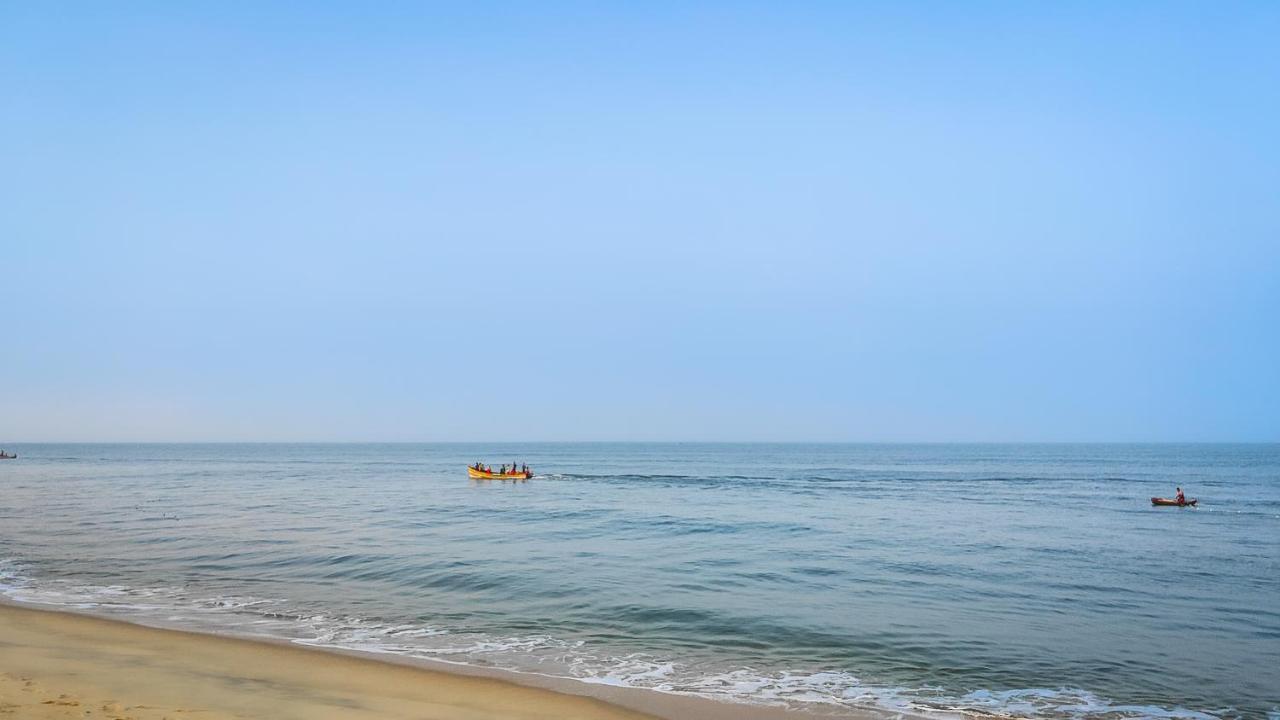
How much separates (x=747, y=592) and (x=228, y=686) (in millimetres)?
11430

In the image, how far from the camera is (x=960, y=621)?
16031 millimetres

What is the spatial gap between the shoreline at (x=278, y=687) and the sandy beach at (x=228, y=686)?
0.01 metres

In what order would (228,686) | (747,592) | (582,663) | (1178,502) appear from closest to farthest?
(228,686) < (582,663) < (747,592) < (1178,502)

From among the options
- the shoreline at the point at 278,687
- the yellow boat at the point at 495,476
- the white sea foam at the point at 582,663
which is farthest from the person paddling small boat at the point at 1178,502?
the yellow boat at the point at 495,476

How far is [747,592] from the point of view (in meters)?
18.7

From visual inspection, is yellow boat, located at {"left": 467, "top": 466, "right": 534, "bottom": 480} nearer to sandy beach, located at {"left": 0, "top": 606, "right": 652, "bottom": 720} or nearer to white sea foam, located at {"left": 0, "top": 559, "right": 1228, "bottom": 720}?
white sea foam, located at {"left": 0, "top": 559, "right": 1228, "bottom": 720}

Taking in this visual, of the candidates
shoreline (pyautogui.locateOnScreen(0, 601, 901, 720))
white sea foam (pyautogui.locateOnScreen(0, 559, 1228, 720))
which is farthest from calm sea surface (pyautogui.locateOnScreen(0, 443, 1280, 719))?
shoreline (pyautogui.locateOnScreen(0, 601, 901, 720))

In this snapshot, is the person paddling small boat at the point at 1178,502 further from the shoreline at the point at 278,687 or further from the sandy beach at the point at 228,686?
the sandy beach at the point at 228,686

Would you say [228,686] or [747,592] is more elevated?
[228,686]

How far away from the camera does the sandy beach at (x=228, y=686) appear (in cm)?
921

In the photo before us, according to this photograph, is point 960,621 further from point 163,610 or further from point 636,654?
point 163,610

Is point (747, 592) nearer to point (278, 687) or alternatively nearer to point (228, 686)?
point (278, 687)

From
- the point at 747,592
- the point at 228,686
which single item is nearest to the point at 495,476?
the point at 747,592

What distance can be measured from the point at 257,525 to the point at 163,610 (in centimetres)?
1695
